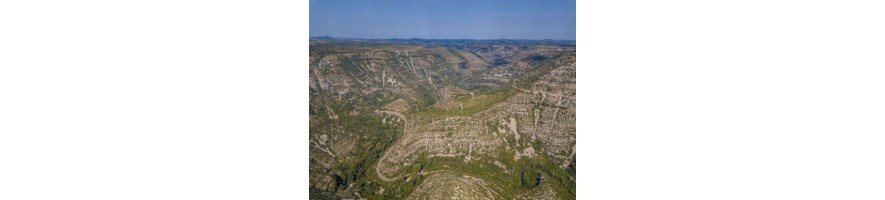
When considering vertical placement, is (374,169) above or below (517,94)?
below

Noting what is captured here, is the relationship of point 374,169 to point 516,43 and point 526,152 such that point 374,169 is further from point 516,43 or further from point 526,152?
point 516,43

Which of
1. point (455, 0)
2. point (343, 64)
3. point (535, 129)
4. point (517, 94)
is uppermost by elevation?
point (455, 0)

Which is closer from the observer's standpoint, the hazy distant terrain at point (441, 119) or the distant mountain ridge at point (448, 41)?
the distant mountain ridge at point (448, 41)

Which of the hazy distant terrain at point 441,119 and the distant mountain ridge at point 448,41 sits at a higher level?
the distant mountain ridge at point 448,41

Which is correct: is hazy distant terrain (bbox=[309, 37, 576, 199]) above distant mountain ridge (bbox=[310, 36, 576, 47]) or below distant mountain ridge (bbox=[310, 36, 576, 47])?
below

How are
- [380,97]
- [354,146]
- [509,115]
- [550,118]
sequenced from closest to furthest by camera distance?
[550,118] → [509,115] → [354,146] → [380,97]

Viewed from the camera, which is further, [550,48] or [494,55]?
[494,55]

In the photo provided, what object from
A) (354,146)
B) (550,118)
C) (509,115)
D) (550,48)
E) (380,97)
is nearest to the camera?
(550,48)

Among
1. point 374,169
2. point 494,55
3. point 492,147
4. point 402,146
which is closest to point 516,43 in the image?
point 494,55
